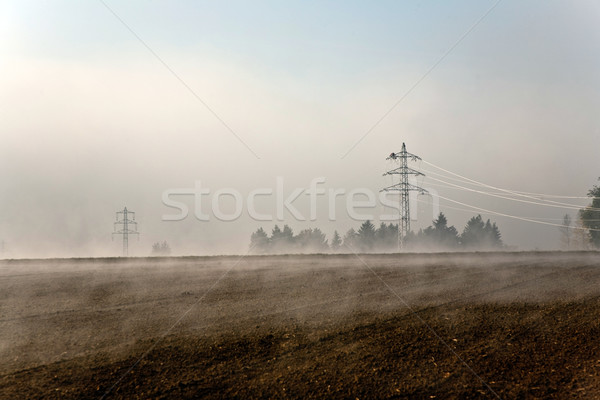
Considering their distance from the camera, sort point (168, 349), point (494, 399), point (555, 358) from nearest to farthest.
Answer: point (494, 399), point (555, 358), point (168, 349)

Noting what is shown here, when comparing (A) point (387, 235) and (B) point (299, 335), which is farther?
(A) point (387, 235)

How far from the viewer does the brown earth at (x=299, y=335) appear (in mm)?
8109

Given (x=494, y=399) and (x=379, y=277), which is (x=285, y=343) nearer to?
(x=494, y=399)

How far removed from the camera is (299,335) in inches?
421

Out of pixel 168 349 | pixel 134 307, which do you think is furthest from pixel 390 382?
pixel 134 307

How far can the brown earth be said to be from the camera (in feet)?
26.6

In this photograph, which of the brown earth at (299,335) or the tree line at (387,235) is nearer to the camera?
the brown earth at (299,335)

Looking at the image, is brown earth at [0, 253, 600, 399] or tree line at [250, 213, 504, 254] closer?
brown earth at [0, 253, 600, 399]

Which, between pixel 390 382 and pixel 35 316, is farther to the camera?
pixel 35 316

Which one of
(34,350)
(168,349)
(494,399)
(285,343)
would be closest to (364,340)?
(285,343)

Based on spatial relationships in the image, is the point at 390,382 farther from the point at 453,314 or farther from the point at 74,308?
the point at 74,308

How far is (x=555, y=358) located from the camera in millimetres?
9117

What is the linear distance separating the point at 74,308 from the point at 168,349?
4.95m

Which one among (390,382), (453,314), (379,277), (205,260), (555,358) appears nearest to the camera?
(390,382)
